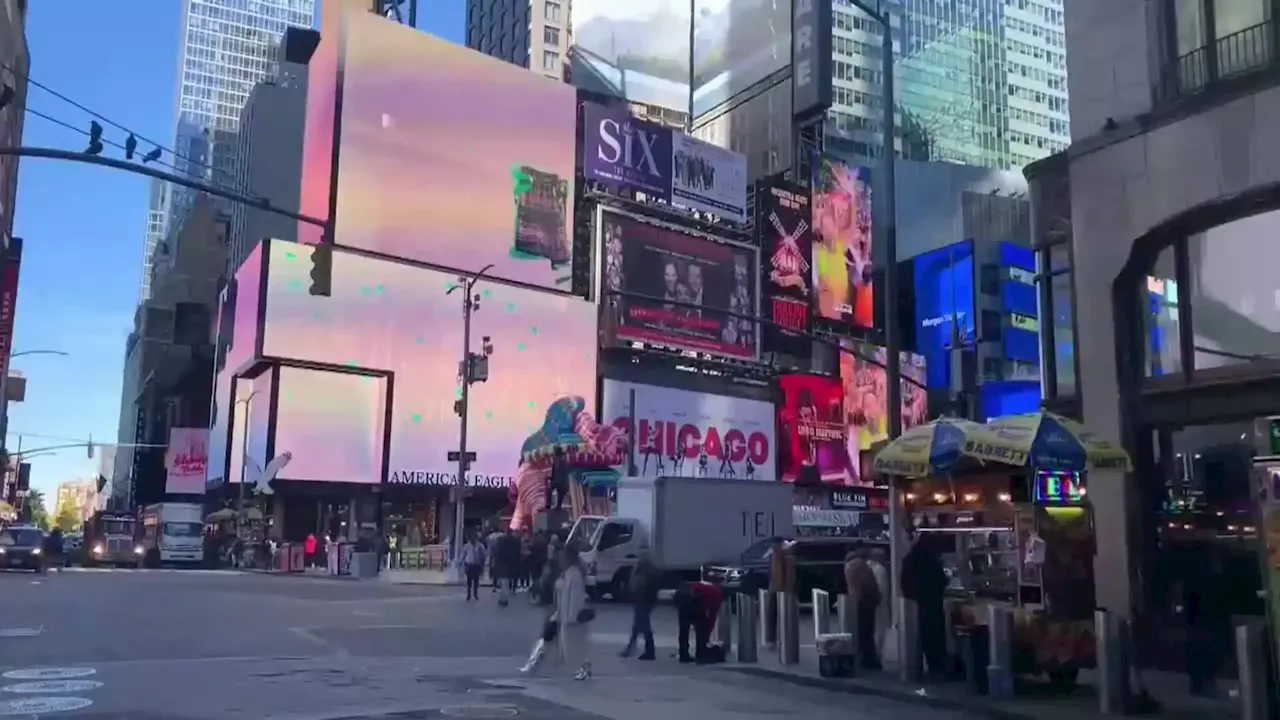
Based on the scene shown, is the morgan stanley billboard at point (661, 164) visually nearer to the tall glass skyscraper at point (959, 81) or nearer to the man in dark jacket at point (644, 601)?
the tall glass skyscraper at point (959, 81)

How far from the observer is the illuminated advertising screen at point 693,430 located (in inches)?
2729

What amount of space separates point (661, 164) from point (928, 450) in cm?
5812

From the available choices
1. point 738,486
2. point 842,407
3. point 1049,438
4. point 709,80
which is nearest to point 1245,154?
point 1049,438

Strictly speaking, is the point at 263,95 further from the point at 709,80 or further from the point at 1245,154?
the point at 1245,154

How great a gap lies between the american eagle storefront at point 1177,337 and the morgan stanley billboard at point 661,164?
52255 millimetres

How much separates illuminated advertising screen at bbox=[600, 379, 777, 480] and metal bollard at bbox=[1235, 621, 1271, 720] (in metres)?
56.2

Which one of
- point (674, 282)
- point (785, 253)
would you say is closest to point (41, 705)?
point (674, 282)

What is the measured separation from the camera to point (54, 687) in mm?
12148

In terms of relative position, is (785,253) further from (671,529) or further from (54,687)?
(54,687)

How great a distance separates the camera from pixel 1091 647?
13445mm

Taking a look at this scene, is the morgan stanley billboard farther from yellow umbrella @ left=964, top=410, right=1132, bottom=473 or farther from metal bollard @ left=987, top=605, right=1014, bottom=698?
metal bollard @ left=987, top=605, right=1014, bottom=698

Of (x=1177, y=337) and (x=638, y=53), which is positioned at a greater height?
(x=638, y=53)

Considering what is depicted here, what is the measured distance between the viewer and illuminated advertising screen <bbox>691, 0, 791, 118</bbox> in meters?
84.6

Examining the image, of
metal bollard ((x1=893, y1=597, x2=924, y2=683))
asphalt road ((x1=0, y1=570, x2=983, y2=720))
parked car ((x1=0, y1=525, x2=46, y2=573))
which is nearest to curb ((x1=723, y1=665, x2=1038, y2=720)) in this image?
asphalt road ((x1=0, y1=570, x2=983, y2=720))
